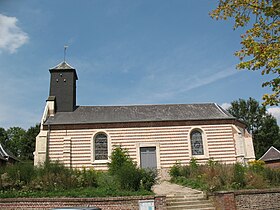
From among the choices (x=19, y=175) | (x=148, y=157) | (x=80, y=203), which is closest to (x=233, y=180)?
(x=80, y=203)

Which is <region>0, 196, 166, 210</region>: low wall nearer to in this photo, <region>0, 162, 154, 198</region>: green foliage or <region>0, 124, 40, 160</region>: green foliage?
<region>0, 162, 154, 198</region>: green foliage

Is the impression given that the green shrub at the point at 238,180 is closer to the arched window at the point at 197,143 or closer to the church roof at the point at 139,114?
the arched window at the point at 197,143

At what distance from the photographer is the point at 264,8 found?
8414mm

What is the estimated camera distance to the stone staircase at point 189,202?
11.4 metres

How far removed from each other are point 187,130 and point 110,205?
15.8 m

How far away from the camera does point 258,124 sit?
5128 cm

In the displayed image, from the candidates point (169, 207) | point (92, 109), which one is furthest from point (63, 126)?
point (169, 207)

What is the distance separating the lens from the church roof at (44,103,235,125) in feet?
83.0

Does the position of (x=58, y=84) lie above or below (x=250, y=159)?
above

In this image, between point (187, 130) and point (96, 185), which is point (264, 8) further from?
point (187, 130)

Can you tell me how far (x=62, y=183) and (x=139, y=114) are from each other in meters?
15.1

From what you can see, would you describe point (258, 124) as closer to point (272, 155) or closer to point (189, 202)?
point (272, 155)

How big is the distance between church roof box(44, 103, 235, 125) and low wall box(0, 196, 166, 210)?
46.7 feet

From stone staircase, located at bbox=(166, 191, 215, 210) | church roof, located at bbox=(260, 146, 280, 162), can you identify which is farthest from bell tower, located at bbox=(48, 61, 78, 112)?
church roof, located at bbox=(260, 146, 280, 162)
